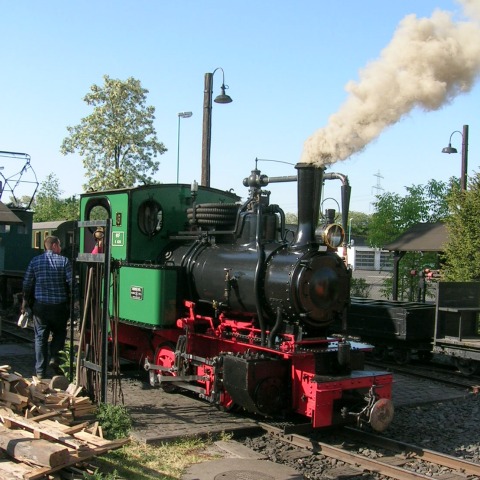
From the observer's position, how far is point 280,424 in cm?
656

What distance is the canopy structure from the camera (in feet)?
→ 48.6

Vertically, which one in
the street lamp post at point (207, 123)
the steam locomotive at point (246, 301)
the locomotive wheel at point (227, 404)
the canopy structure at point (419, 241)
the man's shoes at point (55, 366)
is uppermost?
the street lamp post at point (207, 123)

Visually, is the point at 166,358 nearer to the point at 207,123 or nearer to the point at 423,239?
the point at 207,123

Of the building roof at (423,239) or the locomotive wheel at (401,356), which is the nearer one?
the locomotive wheel at (401,356)

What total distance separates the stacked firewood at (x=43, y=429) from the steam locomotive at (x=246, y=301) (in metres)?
1.23

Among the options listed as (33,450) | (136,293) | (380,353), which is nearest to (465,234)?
(380,353)

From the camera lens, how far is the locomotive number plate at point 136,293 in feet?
24.7

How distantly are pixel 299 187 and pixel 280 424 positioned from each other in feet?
8.36

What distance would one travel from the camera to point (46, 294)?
7.34m

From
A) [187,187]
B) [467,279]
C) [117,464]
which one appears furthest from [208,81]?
[117,464]

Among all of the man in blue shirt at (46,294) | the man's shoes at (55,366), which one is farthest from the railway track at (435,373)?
the man in blue shirt at (46,294)

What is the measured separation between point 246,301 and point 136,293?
5.71ft

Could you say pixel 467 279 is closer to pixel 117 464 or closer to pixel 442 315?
pixel 442 315

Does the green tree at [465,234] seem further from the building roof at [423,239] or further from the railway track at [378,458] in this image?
the railway track at [378,458]
